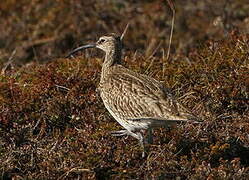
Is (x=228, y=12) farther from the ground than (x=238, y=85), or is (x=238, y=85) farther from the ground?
(x=238, y=85)

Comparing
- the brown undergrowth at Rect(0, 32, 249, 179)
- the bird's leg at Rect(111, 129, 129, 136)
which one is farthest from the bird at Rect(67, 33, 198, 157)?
the brown undergrowth at Rect(0, 32, 249, 179)

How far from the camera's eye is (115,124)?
7.74 meters

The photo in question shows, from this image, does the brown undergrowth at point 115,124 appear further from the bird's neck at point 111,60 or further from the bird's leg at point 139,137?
the bird's neck at point 111,60

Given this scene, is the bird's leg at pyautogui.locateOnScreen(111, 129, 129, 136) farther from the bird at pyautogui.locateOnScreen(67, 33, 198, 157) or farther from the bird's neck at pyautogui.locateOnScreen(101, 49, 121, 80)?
the bird's neck at pyautogui.locateOnScreen(101, 49, 121, 80)

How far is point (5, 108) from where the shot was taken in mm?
7930

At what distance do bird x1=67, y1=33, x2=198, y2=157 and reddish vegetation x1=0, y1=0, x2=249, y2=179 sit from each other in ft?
0.71

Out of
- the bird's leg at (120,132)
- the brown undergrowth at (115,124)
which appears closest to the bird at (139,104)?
the bird's leg at (120,132)

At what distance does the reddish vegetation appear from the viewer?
6645 millimetres

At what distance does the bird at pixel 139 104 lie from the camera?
6758 mm

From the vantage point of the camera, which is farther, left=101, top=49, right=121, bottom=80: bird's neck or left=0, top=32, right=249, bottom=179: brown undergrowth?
left=101, top=49, right=121, bottom=80: bird's neck

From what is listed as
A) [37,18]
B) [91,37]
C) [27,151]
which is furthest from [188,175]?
[37,18]

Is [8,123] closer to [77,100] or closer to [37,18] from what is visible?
[77,100]

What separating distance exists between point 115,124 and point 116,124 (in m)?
0.04

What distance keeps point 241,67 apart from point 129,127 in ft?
6.62
